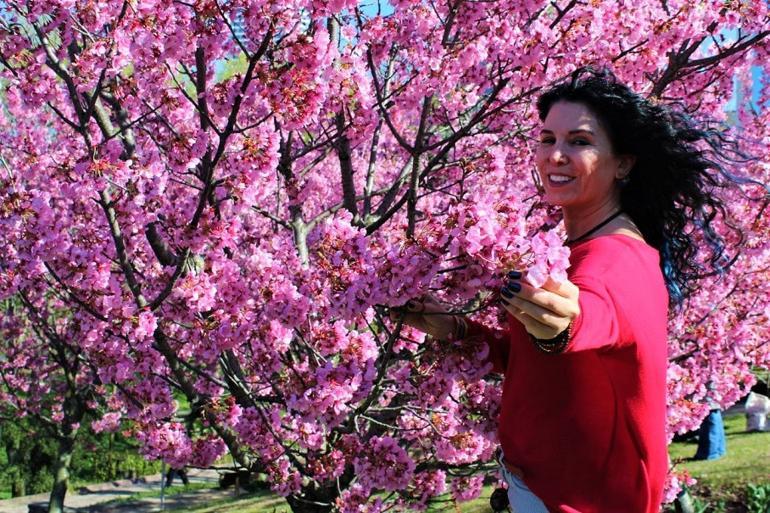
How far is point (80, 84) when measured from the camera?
3463mm

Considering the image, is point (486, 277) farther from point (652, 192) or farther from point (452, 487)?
point (452, 487)

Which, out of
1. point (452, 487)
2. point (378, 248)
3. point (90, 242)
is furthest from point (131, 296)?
point (452, 487)

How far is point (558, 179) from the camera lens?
225 cm

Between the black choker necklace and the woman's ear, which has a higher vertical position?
the woman's ear

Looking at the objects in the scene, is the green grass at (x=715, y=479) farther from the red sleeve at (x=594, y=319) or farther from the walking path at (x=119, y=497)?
the red sleeve at (x=594, y=319)

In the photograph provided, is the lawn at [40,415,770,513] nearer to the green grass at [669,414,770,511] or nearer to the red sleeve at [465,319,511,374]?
the green grass at [669,414,770,511]

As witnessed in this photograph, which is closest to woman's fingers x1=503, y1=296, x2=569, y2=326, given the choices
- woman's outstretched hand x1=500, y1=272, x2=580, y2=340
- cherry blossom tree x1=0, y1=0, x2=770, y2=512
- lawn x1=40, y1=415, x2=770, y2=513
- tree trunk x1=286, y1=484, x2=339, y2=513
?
woman's outstretched hand x1=500, y1=272, x2=580, y2=340

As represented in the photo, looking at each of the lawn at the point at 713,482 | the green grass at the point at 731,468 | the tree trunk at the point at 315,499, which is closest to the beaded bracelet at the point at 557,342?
the tree trunk at the point at 315,499

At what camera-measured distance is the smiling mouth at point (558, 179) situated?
2232 millimetres

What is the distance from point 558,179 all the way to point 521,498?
3.19 feet

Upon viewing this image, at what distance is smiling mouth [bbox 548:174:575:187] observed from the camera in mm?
2232

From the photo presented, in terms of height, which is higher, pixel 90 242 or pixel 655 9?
pixel 655 9

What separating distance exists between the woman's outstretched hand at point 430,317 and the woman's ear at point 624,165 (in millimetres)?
711

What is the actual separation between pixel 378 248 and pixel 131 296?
1829mm
